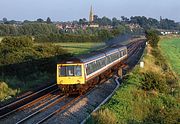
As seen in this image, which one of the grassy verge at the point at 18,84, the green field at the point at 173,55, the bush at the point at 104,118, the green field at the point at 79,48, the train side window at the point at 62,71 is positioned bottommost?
the green field at the point at 173,55

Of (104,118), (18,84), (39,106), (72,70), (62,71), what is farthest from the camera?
(18,84)

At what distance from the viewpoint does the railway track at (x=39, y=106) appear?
60.3 ft

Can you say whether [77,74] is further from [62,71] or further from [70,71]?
[62,71]

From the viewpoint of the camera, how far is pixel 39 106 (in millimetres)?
21312

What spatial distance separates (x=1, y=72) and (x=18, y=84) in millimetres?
5699

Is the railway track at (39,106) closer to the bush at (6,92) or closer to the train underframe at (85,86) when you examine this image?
the train underframe at (85,86)

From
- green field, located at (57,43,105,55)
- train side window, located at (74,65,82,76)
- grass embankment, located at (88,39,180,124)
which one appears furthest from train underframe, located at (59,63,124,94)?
green field, located at (57,43,105,55)

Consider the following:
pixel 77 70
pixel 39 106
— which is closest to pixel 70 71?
pixel 77 70

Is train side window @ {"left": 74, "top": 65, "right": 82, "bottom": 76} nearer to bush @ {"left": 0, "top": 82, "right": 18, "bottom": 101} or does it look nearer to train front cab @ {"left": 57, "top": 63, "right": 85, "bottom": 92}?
train front cab @ {"left": 57, "top": 63, "right": 85, "bottom": 92}

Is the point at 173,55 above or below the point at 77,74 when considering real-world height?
below

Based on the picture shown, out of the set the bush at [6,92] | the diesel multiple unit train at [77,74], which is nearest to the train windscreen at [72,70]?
the diesel multiple unit train at [77,74]

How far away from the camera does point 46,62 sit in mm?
39000

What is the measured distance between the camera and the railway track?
1838 centimetres

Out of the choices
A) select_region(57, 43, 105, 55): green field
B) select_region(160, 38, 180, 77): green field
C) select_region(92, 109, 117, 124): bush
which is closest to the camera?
select_region(92, 109, 117, 124): bush
